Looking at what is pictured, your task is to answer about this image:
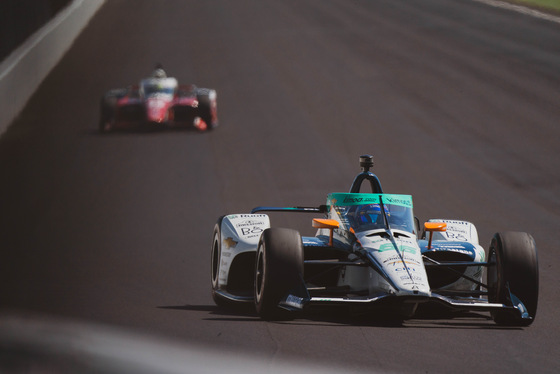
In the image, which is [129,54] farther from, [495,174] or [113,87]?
[495,174]

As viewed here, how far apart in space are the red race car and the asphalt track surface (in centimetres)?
48

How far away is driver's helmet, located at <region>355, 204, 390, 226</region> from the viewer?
31.0 feet

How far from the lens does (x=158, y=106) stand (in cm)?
2697

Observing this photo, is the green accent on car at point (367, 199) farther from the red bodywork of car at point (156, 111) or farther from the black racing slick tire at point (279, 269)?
the red bodywork of car at point (156, 111)

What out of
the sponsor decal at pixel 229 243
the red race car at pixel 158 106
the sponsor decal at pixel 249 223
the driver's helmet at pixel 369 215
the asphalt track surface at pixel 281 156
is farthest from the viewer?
the red race car at pixel 158 106

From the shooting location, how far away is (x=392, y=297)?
8.02 meters

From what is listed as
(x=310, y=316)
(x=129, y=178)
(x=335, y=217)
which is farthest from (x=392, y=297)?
(x=129, y=178)

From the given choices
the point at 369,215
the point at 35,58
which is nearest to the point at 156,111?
the point at 35,58

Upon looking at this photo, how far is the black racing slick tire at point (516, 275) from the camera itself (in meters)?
8.66

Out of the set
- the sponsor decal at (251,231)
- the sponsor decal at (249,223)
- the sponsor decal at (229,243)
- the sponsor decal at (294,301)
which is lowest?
the sponsor decal at (294,301)

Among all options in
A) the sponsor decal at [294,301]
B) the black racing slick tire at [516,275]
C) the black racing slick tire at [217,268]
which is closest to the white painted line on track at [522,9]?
the black racing slick tire at [217,268]

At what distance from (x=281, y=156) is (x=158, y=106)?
14.4ft

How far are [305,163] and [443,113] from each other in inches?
247

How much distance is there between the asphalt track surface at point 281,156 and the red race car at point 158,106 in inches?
19.0
